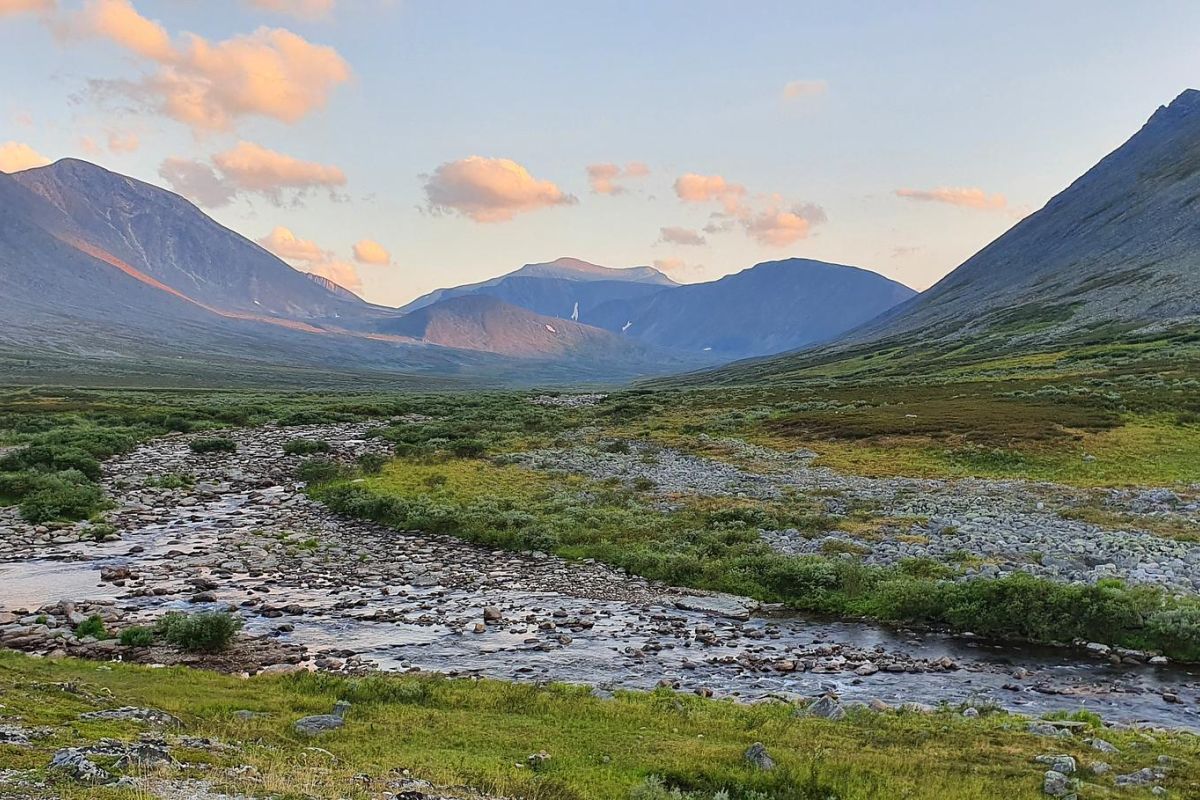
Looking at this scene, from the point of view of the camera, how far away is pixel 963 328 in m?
188

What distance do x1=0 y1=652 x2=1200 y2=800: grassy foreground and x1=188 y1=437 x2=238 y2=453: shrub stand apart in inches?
1715

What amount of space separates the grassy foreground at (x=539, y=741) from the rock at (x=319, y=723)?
18 centimetres

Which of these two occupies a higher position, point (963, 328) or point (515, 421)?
point (963, 328)

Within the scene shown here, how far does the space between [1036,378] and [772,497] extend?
6053 centimetres

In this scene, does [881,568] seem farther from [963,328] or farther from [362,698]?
[963,328]

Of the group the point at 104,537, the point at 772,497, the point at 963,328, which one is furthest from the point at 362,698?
the point at 963,328

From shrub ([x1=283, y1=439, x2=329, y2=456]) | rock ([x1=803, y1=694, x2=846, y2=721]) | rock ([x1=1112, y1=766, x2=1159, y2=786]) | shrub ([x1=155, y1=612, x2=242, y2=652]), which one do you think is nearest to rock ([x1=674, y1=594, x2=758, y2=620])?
rock ([x1=803, y1=694, x2=846, y2=721])

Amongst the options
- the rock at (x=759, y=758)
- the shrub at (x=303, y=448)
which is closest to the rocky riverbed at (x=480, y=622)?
the rock at (x=759, y=758)

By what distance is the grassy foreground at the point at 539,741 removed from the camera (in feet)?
33.2

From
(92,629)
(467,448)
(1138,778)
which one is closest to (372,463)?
(467,448)

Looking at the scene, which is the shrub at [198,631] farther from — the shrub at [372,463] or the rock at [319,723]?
the shrub at [372,463]

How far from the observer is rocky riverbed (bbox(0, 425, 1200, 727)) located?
17.2 meters

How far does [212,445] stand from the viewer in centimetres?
5688

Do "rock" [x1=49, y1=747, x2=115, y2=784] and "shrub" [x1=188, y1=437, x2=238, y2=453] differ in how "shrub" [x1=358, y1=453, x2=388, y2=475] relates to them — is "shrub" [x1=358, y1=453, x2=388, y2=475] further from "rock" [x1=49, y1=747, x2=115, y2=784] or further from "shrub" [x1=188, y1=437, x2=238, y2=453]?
"rock" [x1=49, y1=747, x2=115, y2=784]
